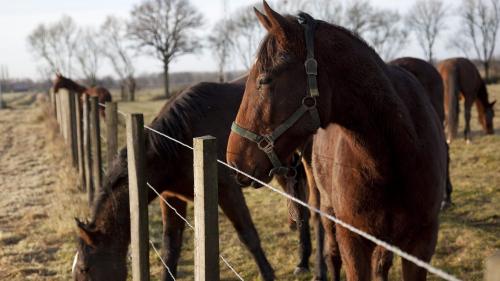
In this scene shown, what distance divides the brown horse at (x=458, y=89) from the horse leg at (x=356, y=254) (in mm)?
8719

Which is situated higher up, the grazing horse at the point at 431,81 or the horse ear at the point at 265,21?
the horse ear at the point at 265,21

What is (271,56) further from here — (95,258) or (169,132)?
(95,258)

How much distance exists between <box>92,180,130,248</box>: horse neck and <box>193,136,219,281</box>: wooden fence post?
1.69 metres

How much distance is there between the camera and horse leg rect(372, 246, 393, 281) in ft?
9.77

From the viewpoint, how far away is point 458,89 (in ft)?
35.4

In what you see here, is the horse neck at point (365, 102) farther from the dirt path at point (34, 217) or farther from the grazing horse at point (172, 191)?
the dirt path at point (34, 217)

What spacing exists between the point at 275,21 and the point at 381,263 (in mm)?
1915

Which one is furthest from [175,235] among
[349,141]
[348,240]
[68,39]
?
[68,39]

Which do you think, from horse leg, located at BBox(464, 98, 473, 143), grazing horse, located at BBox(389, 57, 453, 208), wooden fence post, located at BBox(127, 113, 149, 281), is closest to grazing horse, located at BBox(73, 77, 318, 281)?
wooden fence post, located at BBox(127, 113, 149, 281)

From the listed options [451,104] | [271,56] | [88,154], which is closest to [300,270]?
[271,56]

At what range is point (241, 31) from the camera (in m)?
54.6

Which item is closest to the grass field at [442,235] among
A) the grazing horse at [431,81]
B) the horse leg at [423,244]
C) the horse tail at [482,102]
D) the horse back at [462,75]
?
the grazing horse at [431,81]

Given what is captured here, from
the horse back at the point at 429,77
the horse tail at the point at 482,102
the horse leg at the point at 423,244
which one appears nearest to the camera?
the horse leg at the point at 423,244

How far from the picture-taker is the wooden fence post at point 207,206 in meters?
1.79
